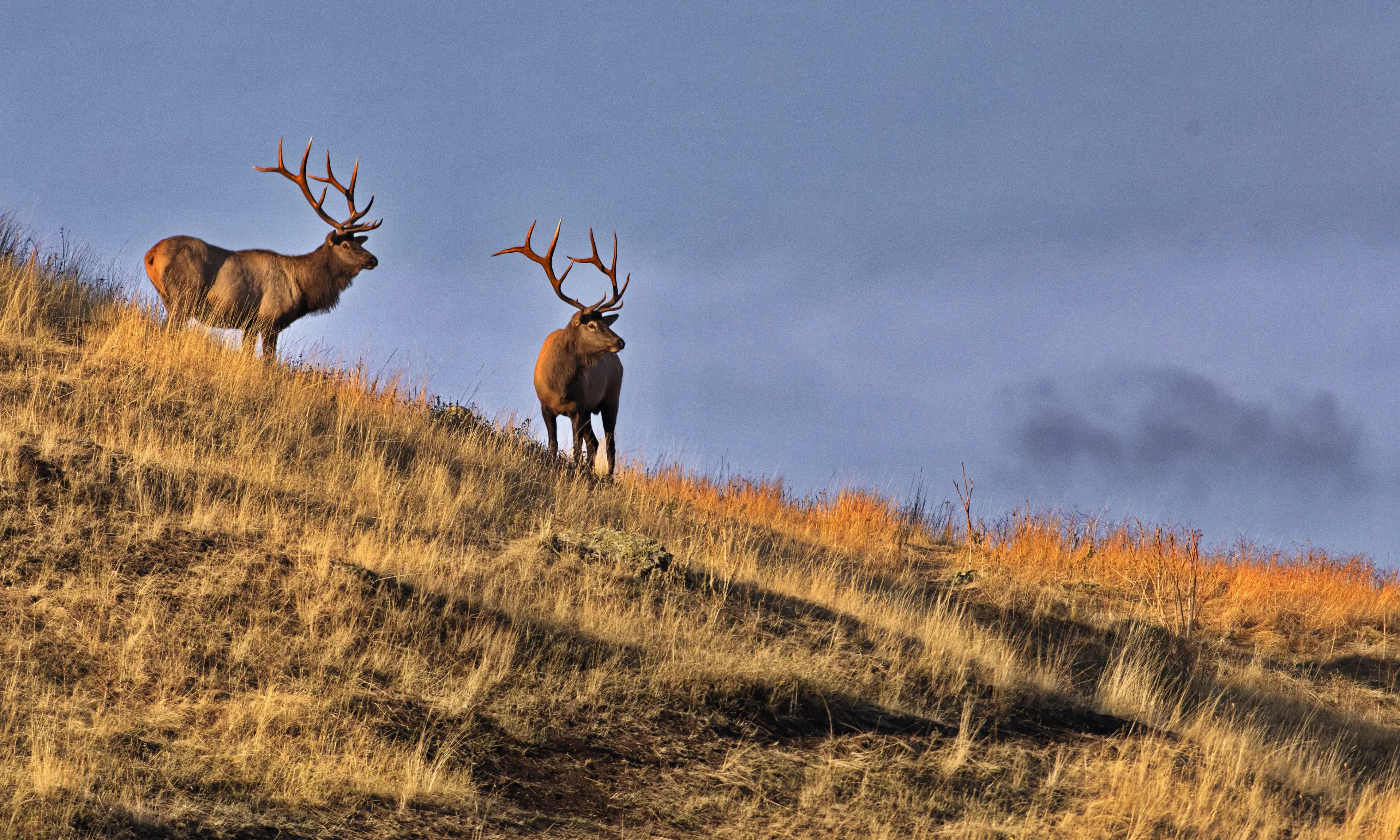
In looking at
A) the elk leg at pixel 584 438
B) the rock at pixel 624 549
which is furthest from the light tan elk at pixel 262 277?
the rock at pixel 624 549

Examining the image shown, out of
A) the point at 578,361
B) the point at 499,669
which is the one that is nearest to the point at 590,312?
the point at 578,361

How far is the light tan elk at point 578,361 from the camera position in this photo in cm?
1510

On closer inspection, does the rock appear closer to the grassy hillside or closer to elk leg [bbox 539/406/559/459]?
the grassy hillside

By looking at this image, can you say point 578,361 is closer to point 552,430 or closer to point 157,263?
point 552,430

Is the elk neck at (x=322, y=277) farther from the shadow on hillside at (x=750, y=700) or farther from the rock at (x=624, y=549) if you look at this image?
the shadow on hillside at (x=750, y=700)

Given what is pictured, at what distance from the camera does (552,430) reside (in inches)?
599

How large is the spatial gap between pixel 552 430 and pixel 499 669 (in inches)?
305

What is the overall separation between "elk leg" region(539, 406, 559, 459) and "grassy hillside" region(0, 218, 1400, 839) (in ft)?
3.57

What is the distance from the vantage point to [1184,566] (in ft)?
50.0

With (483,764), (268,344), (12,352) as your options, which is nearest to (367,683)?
(483,764)

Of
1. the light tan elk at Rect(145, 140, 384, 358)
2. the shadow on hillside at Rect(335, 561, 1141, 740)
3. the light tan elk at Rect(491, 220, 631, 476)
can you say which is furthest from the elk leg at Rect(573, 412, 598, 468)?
the shadow on hillside at Rect(335, 561, 1141, 740)

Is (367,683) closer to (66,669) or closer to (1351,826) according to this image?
(66,669)

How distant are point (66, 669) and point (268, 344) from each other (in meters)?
8.66

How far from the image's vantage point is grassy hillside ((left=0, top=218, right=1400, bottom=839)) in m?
6.29
